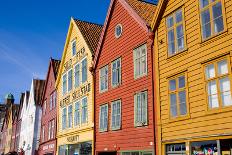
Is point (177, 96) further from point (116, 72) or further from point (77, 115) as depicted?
point (77, 115)

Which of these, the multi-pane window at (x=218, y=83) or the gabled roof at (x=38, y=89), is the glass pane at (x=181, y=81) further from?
the gabled roof at (x=38, y=89)

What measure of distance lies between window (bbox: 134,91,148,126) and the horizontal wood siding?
62.8 inches

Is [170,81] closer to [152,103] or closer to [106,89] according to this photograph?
[152,103]

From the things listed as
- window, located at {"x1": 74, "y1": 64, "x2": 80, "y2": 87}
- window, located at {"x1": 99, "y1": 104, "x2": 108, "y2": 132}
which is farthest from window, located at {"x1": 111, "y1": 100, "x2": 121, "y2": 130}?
window, located at {"x1": 74, "y1": 64, "x2": 80, "y2": 87}

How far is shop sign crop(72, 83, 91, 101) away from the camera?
25.8 metres

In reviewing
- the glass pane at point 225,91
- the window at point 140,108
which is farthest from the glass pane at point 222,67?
the window at point 140,108

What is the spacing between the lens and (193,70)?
48.6ft

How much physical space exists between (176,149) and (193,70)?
3632mm

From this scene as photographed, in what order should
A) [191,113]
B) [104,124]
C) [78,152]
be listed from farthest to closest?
1. [78,152]
2. [104,124]
3. [191,113]

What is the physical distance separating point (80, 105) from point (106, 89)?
5265 millimetres

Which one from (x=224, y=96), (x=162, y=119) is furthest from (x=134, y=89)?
(x=224, y=96)

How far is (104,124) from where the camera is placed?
22516 mm

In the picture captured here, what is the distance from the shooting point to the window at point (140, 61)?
18812 millimetres

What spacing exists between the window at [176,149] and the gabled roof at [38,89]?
31.2 metres
